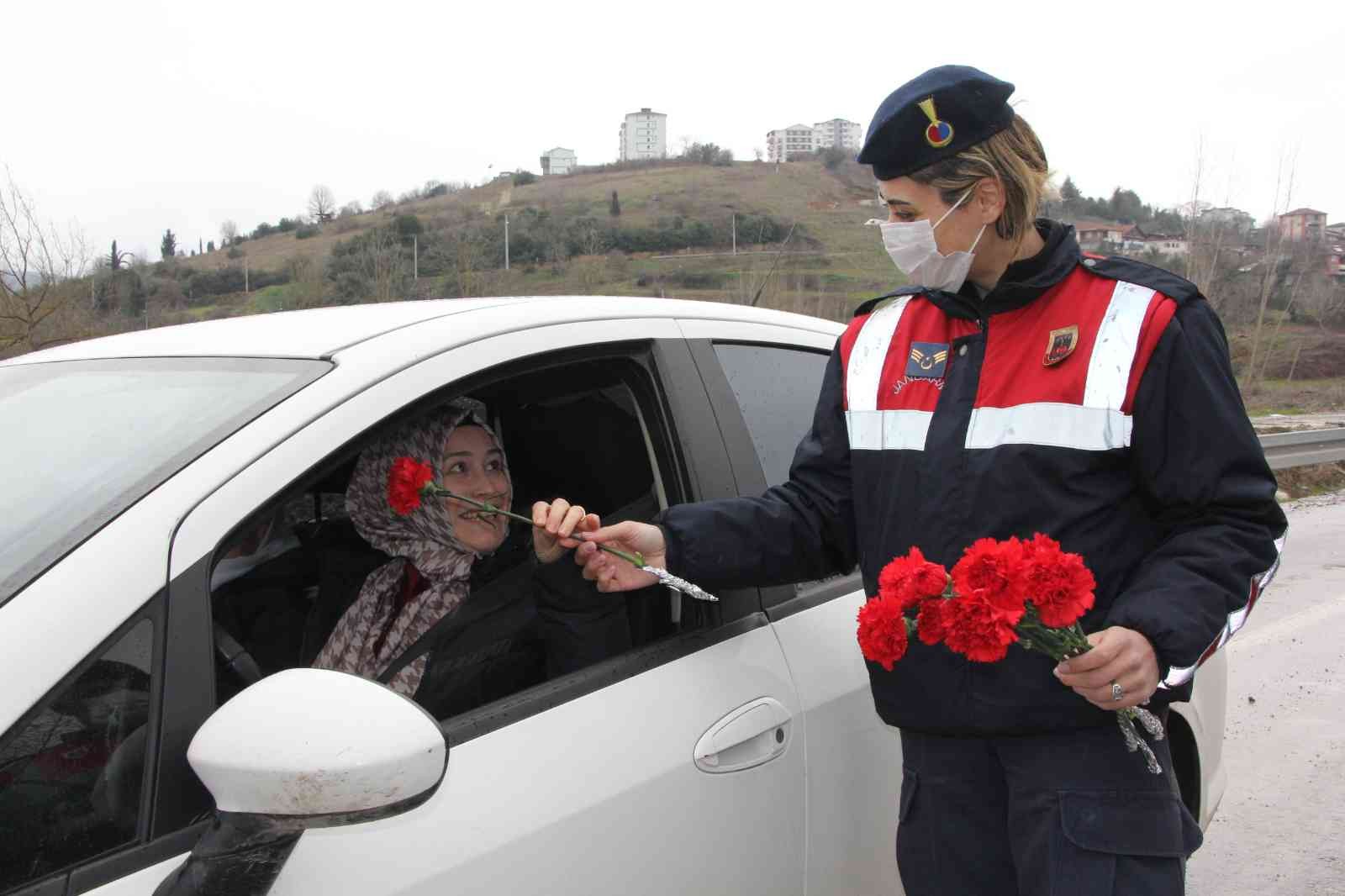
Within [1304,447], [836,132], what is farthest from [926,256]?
[836,132]

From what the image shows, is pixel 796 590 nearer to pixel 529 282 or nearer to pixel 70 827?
pixel 70 827

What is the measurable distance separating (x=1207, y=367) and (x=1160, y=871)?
76 cm

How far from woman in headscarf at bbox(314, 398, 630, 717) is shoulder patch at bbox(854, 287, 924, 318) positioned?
2.26 feet

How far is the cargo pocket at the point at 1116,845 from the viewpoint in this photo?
5.50 feet

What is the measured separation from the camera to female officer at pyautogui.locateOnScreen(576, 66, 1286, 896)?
1694 millimetres

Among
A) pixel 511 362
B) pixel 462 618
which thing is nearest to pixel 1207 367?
pixel 511 362

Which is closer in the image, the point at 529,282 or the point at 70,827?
the point at 70,827

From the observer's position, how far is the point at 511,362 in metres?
1.88

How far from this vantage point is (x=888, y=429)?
1.93 metres

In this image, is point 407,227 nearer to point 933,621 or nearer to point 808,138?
point 933,621

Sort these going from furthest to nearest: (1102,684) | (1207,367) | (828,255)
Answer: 1. (828,255)
2. (1207,367)
3. (1102,684)

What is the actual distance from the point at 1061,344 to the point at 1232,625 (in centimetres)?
50

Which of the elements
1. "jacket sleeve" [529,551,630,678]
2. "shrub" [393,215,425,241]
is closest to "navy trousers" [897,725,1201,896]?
"jacket sleeve" [529,551,630,678]

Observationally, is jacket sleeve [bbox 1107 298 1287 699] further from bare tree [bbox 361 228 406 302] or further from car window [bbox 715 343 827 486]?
bare tree [bbox 361 228 406 302]
